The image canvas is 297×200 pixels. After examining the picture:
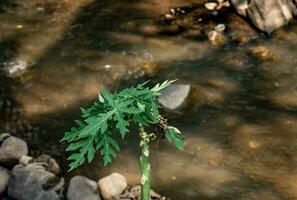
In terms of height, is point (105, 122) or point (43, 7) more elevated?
point (105, 122)

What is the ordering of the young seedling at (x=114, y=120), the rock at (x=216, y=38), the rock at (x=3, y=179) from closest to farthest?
1. the young seedling at (x=114, y=120)
2. the rock at (x=3, y=179)
3. the rock at (x=216, y=38)

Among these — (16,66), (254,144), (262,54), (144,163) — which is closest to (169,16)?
(262,54)

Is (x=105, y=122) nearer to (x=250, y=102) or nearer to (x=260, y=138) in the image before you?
(x=260, y=138)

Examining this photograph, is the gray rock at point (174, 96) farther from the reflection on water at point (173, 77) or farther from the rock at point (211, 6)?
the rock at point (211, 6)

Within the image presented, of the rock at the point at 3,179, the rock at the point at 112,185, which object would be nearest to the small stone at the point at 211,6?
the rock at the point at 112,185

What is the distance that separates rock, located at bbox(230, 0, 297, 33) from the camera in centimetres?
639

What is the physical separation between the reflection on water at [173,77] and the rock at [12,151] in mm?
259

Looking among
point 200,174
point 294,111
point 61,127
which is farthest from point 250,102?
point 61,127

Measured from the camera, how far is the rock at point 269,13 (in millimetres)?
6395

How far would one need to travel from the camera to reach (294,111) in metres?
5.21

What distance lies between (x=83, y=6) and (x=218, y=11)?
1.97m

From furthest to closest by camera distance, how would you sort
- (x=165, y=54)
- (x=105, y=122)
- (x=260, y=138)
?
Result: (x=165, y=54), (x=260, y=138), (x=105, y=122)

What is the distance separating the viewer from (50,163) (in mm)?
4605

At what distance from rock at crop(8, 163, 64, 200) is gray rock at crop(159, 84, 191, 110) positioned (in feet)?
4.85
